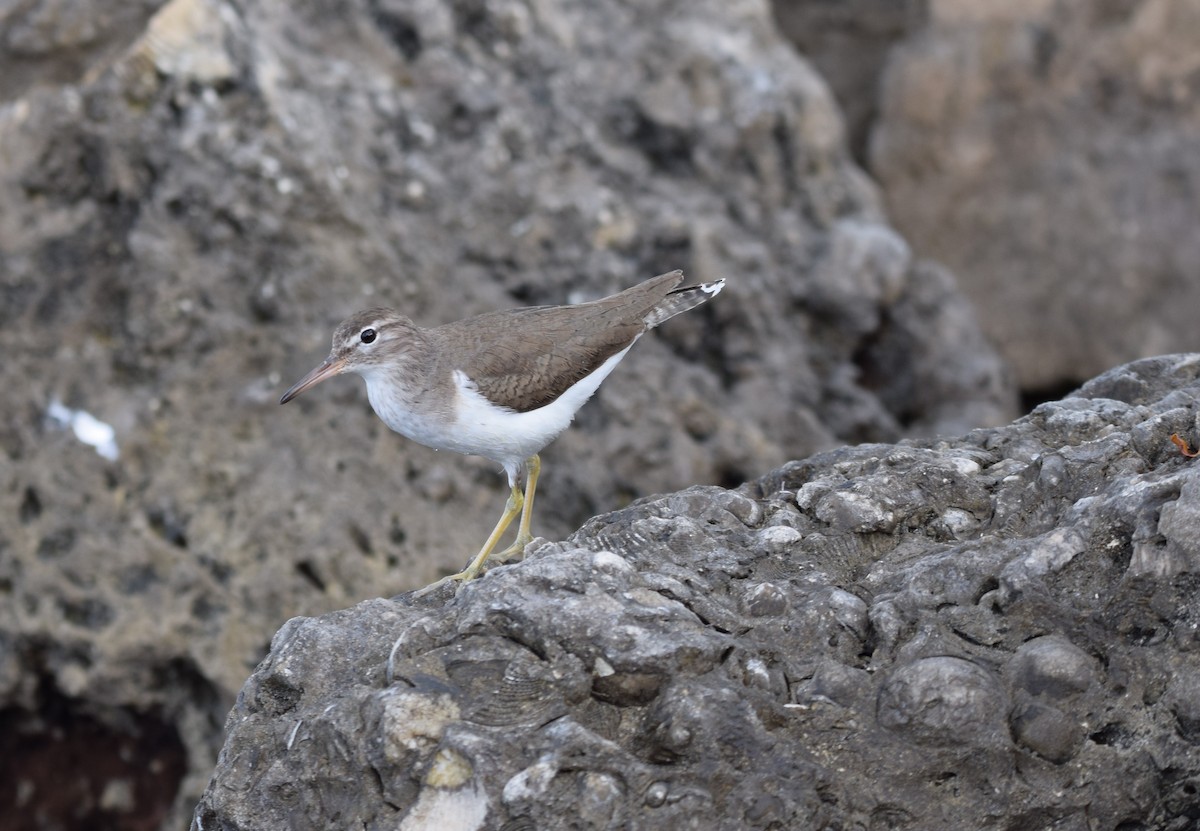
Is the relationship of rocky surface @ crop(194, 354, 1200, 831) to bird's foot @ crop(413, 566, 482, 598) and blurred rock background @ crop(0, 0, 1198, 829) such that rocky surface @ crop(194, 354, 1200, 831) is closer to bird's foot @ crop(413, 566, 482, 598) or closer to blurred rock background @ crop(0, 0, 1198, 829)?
bird's foot @ crop(413, 566, 482, 598)

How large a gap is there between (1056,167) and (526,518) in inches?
229

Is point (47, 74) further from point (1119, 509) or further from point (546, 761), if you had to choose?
point (1119, 509)

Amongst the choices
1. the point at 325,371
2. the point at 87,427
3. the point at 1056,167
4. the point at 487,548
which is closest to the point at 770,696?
the point at 487,548

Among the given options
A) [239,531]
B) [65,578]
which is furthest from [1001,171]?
[65,578]

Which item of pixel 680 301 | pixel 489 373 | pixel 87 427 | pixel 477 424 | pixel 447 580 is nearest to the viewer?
pixel 447 580

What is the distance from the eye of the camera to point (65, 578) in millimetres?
6297

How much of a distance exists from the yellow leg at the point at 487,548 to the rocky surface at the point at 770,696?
0.66 m

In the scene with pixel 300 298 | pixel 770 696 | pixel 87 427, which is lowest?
pixel 87 427

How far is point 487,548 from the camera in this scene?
18.2 ft

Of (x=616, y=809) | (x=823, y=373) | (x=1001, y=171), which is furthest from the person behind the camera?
(x=1001, y=171)

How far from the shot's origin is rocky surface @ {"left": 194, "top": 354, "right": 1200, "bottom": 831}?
3676 mm

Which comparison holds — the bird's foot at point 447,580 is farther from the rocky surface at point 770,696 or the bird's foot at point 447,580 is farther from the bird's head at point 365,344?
the bird's head at point 365,344

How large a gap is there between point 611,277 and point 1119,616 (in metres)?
4.13

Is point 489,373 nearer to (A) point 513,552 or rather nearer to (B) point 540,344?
(B) point 540,344
